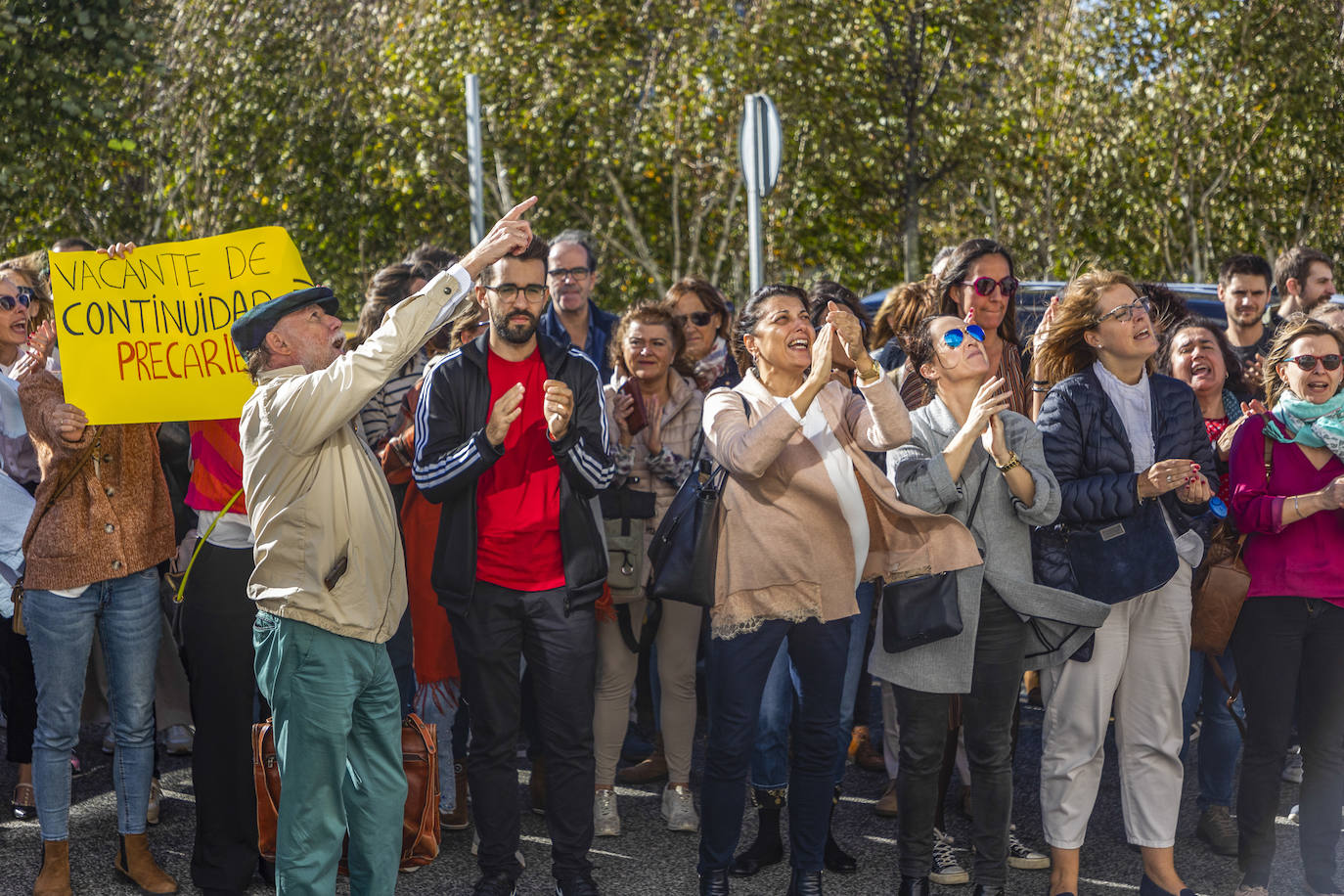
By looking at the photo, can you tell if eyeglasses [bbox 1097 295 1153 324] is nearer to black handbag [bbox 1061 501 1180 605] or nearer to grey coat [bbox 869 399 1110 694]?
grey coat [bbox 869 399 1110 694]

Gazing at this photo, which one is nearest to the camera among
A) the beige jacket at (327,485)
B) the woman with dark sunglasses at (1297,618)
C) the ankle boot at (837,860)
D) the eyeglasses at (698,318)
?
the beige jacket at (327,485)

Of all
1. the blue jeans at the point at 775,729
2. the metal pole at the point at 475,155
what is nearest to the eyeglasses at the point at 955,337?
the blue jeans at the point at 775,729

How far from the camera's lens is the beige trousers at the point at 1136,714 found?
4.25 meters

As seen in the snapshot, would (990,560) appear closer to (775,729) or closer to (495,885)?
(775,729)

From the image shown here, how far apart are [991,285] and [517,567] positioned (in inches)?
81.6

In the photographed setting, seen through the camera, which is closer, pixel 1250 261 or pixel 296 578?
pixel 296 578

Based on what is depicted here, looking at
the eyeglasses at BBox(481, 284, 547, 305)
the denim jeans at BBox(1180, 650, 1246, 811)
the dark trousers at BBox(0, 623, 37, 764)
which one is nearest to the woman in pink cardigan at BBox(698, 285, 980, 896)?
the eyeglasses at BBox(481, 284, 547, 305)

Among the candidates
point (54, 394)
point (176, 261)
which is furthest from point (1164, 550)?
point (54, 394)

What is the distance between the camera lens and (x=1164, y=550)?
13.8 ft

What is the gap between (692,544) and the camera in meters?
4.21

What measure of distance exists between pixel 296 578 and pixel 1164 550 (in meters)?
2.71

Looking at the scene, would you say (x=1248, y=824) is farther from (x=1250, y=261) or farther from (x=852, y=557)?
(x=1250, y=261)

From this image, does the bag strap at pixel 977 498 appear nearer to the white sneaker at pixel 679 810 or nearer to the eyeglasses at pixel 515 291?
the eyeglasses at pixel 515 291

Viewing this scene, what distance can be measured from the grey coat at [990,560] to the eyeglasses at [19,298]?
130 inches
